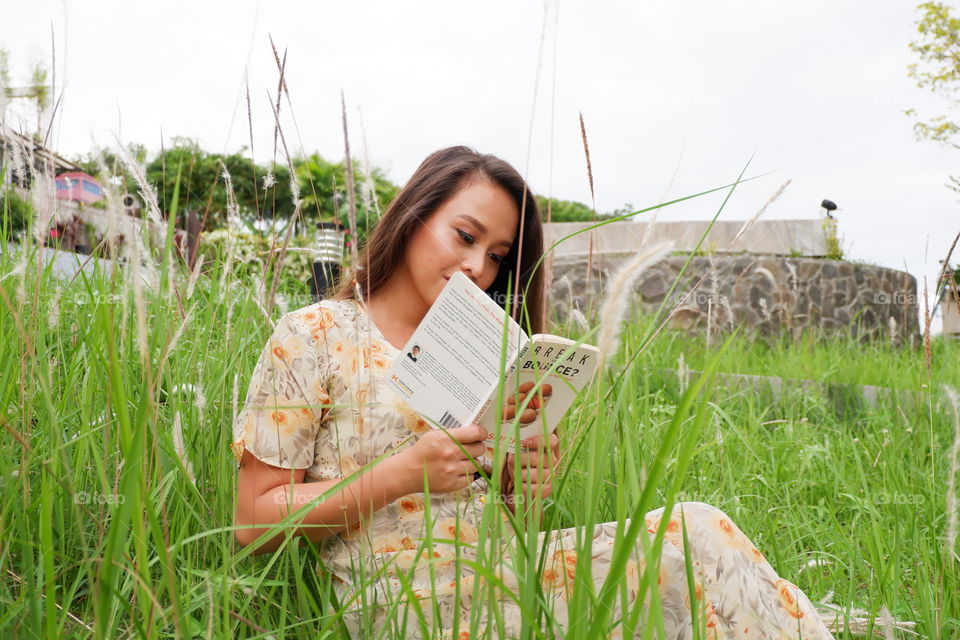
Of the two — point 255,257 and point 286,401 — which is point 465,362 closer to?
point 286,401

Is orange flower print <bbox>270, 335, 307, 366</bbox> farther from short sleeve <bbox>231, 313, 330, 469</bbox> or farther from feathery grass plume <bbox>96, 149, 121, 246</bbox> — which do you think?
feathery grass plume <bbox>96, 149, 121, 246</bbox>

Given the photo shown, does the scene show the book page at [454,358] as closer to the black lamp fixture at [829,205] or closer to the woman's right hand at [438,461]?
the woman's right hand at [438,461]

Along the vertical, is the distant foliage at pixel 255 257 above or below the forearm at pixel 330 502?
above

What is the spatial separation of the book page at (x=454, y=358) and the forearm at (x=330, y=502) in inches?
4.5

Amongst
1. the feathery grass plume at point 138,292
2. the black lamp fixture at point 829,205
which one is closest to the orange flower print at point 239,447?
the feathery grass plume at point 138,292

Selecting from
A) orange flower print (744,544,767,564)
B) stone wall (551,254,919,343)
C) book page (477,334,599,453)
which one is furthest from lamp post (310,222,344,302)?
stone wall (551,254,919,343)

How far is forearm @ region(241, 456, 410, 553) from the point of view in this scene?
3.52ft

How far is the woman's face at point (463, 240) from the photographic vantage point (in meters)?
1.44

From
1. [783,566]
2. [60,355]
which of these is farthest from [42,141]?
[783,566]

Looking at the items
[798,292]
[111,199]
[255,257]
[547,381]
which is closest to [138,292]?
[111,199]

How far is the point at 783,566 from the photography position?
5.36 ft

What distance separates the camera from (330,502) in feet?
3.67

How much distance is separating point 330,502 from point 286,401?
23 cm

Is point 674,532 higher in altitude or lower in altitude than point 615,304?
lower
